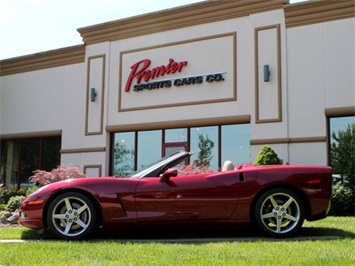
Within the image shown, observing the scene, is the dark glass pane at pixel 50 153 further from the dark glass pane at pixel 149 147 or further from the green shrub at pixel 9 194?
the dark glass pane at pixel 149 147

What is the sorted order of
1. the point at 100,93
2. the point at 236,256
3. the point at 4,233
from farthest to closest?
the point at 100,93, the point at 4,233, the point at 236,256

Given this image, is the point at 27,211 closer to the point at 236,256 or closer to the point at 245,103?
the point at 236,256

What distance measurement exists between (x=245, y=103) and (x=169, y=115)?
2722 millimetres

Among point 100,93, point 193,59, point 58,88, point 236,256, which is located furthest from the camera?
point 58,88

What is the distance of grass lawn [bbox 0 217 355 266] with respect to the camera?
12.8ft


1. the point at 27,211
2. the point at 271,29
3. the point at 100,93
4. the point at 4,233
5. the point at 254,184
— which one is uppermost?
the point at 271,29

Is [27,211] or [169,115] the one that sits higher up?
[169,115]

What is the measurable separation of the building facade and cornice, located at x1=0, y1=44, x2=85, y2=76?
1.8 inches

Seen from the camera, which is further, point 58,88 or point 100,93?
point 58,88

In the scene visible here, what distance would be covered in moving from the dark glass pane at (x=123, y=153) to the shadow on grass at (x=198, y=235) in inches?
371

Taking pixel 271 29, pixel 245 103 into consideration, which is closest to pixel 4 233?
pixel 245 103

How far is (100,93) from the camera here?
53.8 feet

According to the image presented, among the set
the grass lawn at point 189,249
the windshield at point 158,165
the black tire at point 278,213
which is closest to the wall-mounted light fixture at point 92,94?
the grass lawn at point 189,249

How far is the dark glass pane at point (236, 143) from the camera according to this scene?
44.6 feet
